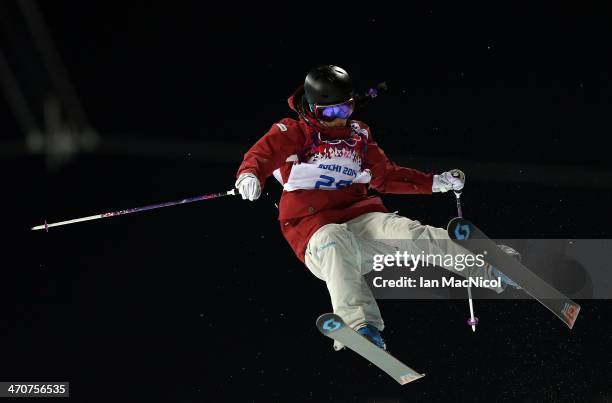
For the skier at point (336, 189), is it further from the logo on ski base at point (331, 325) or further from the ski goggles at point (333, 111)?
the logo on ski base at point (331, 325)

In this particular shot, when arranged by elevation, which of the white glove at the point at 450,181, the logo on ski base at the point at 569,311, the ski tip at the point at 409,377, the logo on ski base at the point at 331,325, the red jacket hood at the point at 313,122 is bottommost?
the ski tip at the point at 409,377

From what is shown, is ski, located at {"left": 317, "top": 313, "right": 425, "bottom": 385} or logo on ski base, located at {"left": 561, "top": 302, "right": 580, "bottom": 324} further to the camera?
logo on ski base, located at {"left": 561, "top": 302, "right": 580, "bottom": 324}

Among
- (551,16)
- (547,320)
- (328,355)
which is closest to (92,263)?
(328,355)

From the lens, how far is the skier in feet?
11.6

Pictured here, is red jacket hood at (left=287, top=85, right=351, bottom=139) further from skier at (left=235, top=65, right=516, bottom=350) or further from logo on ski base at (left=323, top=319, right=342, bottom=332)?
logo on ski base at (left=323, top=319, right=342, bottom=332)

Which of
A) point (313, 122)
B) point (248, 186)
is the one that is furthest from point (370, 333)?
point (313, 122)

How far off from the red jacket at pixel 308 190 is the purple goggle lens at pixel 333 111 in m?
0.04

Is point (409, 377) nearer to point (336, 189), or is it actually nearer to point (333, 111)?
point (336, 189)

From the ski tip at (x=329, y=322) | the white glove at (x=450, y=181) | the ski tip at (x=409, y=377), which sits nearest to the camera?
the ski tip at (x=329, y=322)

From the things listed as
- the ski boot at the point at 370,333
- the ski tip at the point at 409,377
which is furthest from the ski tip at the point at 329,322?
the ski tip at the point at 409,377

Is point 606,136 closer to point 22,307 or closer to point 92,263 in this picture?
point 92,263

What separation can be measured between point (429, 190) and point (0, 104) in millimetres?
1911

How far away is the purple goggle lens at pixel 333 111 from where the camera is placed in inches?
144

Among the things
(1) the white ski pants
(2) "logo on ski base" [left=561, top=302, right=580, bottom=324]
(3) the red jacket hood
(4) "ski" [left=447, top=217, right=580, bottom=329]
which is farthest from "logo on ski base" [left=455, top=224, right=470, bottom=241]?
(3) the red jacket hood
